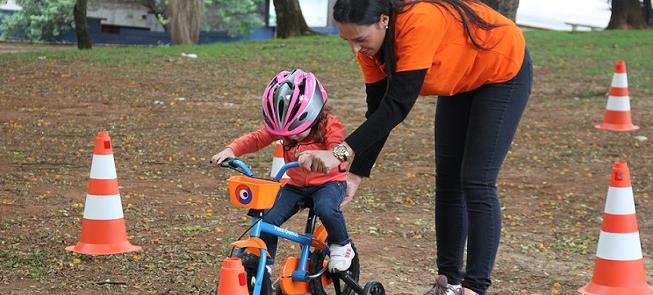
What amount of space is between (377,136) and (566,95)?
1077cm

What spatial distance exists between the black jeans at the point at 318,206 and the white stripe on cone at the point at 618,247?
1.54 metres

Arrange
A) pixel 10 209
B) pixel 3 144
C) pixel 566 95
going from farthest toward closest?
pixel 566 95 < pixel 3 144 < pixel 10 209

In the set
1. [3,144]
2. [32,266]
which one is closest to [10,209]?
[32,266]

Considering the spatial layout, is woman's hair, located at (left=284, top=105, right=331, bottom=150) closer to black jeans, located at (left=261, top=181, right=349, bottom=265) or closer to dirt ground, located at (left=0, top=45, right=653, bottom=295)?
black jeans, located at (left=261, top=181, right=349, bottom=265)

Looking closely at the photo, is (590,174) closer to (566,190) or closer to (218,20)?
(566,190)

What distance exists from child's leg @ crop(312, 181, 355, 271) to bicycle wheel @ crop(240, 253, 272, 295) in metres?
0.38

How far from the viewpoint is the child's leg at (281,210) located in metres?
4.67

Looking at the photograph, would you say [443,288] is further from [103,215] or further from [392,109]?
[103,215]

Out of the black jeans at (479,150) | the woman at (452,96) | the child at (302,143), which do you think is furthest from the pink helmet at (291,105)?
the black jeans at (479,150)

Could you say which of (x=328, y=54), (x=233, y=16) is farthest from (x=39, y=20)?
(x=328, y=54)

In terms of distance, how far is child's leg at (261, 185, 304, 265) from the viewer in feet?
15.3

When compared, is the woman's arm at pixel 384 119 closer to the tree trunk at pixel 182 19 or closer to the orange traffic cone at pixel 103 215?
the orange traffic cone at pixel 103 215

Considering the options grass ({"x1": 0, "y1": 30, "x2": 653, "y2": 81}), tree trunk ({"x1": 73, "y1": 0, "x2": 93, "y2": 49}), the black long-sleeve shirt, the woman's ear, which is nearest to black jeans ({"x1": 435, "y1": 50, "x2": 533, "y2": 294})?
the black long-sleeve shirt

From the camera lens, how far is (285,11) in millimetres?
25828
